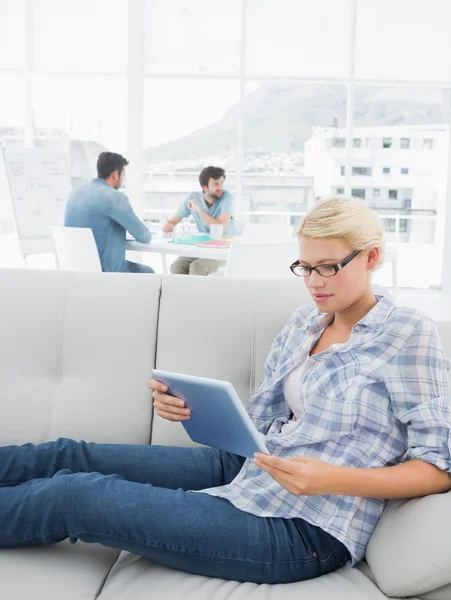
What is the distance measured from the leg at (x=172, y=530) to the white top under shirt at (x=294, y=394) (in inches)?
10.7

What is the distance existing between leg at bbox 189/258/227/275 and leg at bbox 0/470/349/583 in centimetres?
421

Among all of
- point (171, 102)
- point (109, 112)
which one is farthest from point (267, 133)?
point (109, 112)

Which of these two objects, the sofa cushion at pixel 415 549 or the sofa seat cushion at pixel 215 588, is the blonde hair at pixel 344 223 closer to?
the sofa cushion at pixel 415 549

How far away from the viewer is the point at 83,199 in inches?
182

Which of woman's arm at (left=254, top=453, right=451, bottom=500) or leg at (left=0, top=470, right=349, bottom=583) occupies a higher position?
woman's arm at (left=254, top=453, right=451, bottom=500)

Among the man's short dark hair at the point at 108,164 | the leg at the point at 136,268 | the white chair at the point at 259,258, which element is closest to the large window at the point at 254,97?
the leg at the point at 136,268

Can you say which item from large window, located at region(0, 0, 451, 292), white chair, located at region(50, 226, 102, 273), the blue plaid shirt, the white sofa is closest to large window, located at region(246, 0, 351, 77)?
large window, located at region(0, 0, 451, 292)

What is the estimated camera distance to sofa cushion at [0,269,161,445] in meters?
1.91

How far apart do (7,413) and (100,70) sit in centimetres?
588

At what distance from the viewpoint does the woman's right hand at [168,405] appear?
159 cm

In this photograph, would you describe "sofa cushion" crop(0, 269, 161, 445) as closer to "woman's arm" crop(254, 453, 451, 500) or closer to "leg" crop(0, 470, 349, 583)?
"leg" crop(0, 470, 349, 583)

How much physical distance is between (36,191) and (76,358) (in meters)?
4.81

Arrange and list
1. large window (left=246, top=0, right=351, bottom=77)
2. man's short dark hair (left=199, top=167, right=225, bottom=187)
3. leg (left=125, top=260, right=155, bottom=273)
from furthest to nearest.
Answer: large window (left=246, top=0, right=351, bottom=77), man's short dark hair (left=199, top=167, right=225, bottom=187), leg (left=125, top=260, right=155, bottom=273)

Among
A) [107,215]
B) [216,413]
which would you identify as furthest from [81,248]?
[216,413]
